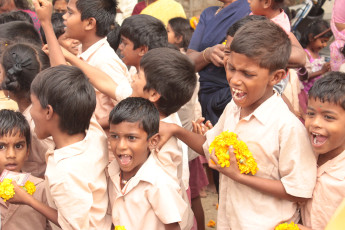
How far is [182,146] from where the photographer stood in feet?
10.5

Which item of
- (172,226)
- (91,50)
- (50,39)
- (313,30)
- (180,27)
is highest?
(50,39)

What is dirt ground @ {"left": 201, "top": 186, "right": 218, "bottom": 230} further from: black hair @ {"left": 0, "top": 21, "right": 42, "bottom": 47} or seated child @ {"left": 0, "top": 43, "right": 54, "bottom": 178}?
black hair @ {"left": 0, "top": 21, "right": 42, "bottom": 47}

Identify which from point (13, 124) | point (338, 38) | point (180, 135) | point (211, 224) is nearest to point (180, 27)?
point (338, 38)

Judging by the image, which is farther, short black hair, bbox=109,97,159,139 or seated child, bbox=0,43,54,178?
seated child, bbox=0,43,54,178

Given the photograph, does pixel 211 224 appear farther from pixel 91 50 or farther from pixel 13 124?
pixel 13 124

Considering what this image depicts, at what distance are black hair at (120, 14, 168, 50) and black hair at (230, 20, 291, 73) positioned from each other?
1354 millimetres

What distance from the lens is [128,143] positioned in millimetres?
2691

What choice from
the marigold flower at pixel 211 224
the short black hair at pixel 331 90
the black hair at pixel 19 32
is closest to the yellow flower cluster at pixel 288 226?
the short black hair at pixel 331 90

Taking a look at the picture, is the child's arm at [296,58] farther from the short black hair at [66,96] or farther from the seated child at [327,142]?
the short black hair at [66,96]

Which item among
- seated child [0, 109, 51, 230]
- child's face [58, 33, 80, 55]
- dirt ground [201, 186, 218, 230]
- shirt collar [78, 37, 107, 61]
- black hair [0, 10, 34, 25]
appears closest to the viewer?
seated child [0, 109, 51, 230]

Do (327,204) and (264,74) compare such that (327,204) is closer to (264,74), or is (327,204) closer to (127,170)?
(264,74)

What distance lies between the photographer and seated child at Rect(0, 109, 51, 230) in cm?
292

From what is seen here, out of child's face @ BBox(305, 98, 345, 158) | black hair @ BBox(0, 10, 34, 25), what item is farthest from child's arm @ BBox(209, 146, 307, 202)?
black hair @ BBox(0, 10, 34, 25)

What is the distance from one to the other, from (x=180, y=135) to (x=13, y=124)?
1115 millimetres
